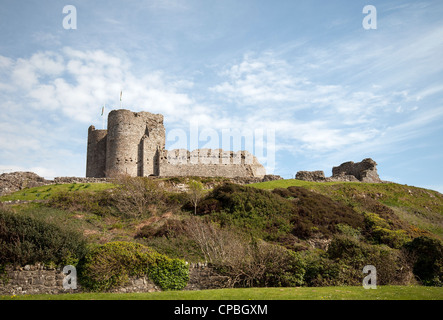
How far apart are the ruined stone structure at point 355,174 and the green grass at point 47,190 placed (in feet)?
79.4

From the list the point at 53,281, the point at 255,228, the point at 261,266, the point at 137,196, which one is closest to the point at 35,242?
the point at 53,281

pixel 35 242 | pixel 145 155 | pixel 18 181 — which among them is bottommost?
pixel 35 242

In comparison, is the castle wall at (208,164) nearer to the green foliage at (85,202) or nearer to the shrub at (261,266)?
the green foliage at (85,202)

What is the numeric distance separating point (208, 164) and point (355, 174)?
20304 millimetres

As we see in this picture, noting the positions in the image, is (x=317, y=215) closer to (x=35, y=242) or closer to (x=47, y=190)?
(x=35, y=242)

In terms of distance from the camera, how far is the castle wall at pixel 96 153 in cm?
4481

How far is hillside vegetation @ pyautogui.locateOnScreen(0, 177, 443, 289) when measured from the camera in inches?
663

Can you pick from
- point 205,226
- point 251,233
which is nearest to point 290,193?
point 251,233

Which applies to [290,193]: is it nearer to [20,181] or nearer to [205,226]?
[205,226]

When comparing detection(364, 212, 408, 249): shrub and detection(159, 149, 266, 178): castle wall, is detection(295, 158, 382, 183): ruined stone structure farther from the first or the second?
detection(364, 212, 408, 249): shrub

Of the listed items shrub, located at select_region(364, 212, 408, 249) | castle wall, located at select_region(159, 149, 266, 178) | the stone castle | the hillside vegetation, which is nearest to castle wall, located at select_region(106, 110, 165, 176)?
the stone castle

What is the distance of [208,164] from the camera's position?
1780 inches

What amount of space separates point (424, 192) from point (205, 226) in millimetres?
31625

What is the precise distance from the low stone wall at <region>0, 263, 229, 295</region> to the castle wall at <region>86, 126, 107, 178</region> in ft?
95.1
